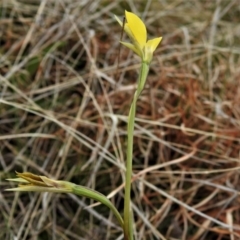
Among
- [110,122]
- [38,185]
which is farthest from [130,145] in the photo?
[110,122]

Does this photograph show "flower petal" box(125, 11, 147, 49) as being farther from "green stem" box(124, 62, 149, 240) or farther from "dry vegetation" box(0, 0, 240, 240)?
"dry vegetation" box(0, 0, 240, 240)

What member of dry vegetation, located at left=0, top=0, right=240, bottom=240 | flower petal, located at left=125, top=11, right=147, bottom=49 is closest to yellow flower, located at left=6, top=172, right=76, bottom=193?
flower petal, located at left=125, top=11, right=147, bottom=49

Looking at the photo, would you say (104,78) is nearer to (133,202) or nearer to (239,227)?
(133,202)

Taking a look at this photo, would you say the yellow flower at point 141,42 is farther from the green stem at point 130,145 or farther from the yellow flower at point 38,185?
the yellow flower at point 38,185

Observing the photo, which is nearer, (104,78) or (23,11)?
(104,78)

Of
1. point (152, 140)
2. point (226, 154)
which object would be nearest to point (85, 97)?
point (152, 140)

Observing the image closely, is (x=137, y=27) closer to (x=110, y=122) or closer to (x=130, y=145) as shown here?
(x=130, y=145)
